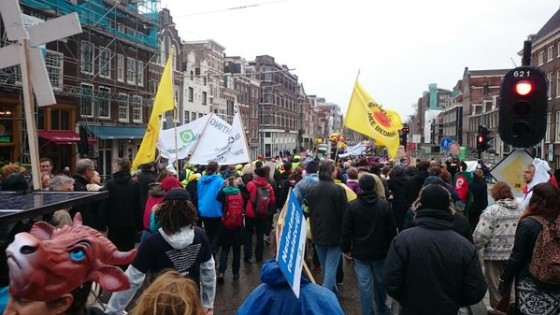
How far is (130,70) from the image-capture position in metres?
33.6

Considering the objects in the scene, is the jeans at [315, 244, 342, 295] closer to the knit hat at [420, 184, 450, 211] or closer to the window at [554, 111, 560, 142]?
the knit hat at [420, 184, 450, 211]

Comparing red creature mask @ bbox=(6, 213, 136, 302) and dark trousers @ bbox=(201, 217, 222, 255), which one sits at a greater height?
red creature mask @ bbox=(6, 213, 136, 302)

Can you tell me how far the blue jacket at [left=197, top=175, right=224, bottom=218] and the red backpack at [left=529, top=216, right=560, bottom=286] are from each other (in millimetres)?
4584

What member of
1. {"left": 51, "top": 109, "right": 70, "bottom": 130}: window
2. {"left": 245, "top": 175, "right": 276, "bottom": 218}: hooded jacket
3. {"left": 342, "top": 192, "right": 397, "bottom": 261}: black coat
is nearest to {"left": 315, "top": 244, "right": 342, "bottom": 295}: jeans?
{"left": 342, "top": 192, "right": 397, "bottom": 261}: black coat

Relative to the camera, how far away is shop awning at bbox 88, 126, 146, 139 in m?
29.1

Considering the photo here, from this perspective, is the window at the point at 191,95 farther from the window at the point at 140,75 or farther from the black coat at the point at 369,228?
the black coat at the point at 369,228

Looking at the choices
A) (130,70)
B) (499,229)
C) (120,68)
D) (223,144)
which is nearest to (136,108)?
(130,70)

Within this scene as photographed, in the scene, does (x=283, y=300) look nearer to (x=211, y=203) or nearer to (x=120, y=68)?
(x=211, y=203)

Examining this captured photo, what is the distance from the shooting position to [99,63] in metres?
30.2

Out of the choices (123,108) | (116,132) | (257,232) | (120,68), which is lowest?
(257,232)

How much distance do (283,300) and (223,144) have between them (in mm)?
9404

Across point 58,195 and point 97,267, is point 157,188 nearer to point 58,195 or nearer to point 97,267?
point 58,195

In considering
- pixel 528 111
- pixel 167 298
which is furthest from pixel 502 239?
pixel 167 298

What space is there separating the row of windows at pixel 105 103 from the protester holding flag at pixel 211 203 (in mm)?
20507
